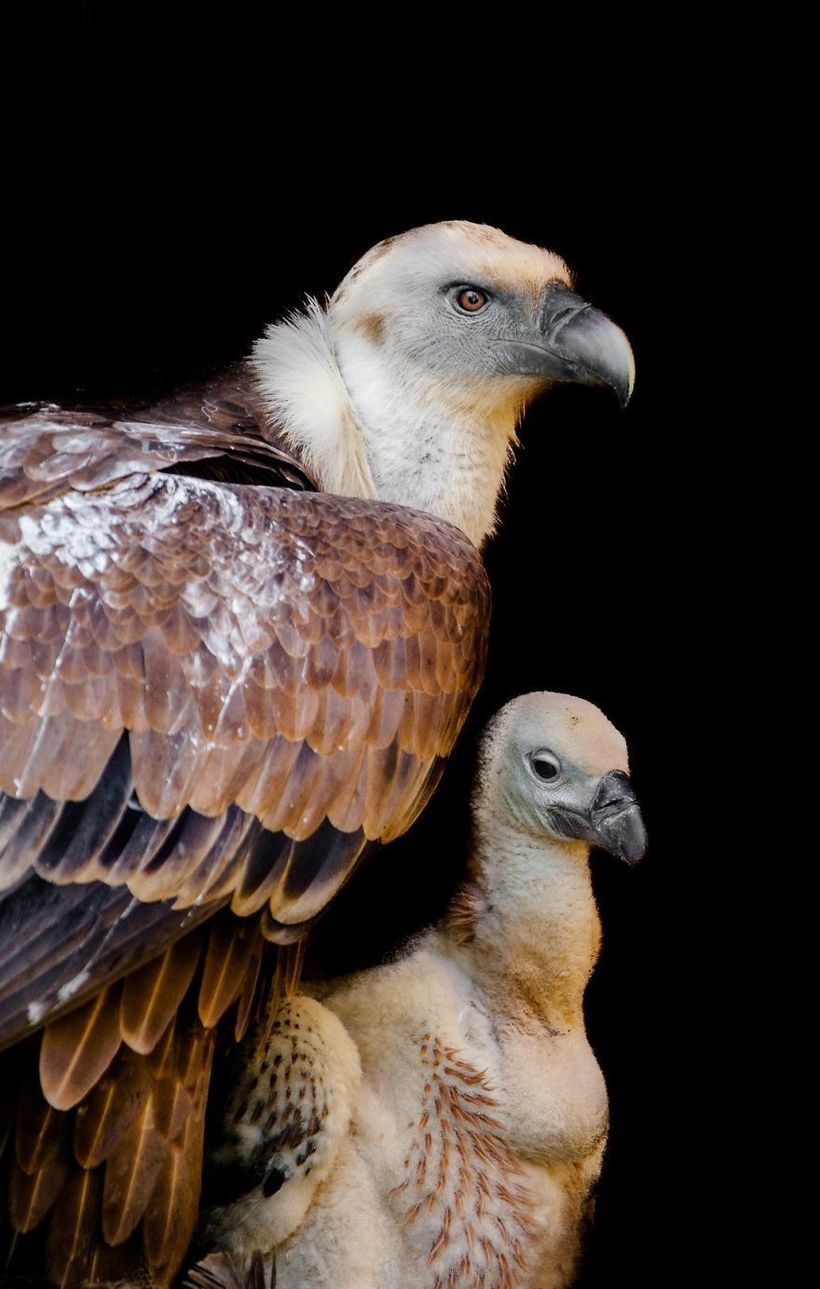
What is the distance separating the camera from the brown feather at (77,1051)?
74.7 inches

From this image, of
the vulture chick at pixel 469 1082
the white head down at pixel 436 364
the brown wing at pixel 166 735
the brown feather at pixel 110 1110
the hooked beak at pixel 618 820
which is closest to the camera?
the brown wing at pixel 166 735

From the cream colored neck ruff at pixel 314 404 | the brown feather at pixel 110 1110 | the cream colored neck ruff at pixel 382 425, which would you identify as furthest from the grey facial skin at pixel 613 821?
the brown feather at pixel 110 1110

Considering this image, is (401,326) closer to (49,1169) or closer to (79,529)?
(79,529)

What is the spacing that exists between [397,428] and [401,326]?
0.15m

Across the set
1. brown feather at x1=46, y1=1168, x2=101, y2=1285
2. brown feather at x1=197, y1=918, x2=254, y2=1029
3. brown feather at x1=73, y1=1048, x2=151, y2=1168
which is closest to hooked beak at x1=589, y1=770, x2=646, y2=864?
brown feather at x1=197, y1=918, x2=254, y2=1029

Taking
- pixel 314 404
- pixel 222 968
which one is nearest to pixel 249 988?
pixel 222 968

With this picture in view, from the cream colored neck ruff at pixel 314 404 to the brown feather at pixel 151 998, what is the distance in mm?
726

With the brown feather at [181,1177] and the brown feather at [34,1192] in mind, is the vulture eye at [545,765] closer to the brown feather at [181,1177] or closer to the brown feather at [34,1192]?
the brown feather at [181,1177]

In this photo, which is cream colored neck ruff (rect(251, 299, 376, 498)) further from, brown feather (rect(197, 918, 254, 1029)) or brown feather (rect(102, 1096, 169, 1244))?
brown feather (rect(102, 1096, 169, 1244))

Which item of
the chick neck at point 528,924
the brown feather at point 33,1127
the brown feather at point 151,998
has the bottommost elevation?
the brown feather at point 33,1127

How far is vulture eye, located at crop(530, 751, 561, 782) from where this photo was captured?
7.57ft

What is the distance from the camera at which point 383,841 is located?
2.05 metres

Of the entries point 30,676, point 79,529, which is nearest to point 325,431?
point 79,529

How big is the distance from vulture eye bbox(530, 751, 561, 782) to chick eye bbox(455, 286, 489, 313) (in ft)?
2.13
